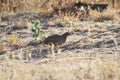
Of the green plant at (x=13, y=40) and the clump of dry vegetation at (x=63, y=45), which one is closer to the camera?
the clump of dry vegetation at (x=63, y=45)

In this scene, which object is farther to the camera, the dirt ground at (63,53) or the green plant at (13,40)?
the green plant at (13,40)

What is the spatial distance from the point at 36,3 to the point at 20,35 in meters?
4.07

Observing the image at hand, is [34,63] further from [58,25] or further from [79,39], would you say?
[58,25]

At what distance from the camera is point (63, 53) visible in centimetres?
946

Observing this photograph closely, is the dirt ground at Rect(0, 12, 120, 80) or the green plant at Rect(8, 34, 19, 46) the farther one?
the green plant at Rect(8, 34, 19, 46)

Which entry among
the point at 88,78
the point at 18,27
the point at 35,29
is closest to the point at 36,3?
the point at 18,27

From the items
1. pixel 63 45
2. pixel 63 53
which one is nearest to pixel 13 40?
pixel 63 45

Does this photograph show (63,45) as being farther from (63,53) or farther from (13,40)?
(13,40)

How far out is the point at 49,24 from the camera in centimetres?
1233

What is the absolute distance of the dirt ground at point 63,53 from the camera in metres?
6.77

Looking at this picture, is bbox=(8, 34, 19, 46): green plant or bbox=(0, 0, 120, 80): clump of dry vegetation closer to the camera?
bbox=(0, 0, 120, 80): clump of dry vegetation

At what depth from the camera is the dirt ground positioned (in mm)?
6770

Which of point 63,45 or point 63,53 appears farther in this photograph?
point 63,45

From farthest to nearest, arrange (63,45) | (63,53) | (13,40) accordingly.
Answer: (13,40) → (63,45) → (63,53)
